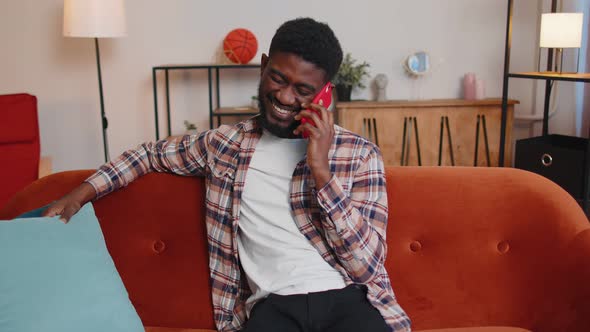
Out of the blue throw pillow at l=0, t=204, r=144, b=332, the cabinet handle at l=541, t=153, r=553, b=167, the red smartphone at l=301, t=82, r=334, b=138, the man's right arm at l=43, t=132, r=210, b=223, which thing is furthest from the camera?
the cabinet handle at l=541, t=153, r=553, b=167

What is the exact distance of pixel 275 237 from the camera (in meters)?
1.58

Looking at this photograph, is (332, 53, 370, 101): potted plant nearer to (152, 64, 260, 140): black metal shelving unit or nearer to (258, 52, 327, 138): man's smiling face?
(152, 64, 260, 140): black metal shelving unit

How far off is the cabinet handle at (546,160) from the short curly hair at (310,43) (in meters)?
2.16

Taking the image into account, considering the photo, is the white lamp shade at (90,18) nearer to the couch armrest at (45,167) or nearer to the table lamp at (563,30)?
the couch armrest at (45,167)

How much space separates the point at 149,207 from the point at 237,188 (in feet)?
1.00

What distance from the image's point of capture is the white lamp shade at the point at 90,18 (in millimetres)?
3605

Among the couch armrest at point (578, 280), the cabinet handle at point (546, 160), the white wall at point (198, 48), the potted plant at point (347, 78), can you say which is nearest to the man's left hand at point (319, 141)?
the couch armrest at point (578, 280)

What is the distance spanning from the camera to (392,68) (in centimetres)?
424

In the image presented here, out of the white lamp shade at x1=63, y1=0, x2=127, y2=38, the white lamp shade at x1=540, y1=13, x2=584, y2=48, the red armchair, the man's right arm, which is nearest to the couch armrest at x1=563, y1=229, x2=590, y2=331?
the man's right arm

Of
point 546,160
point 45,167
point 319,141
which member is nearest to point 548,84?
point 546,160

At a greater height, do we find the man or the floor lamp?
the floor lamp

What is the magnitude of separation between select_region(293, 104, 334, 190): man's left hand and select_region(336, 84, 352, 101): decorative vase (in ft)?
8.34

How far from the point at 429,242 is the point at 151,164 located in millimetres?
794

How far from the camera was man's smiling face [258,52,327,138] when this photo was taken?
5.25 feet
